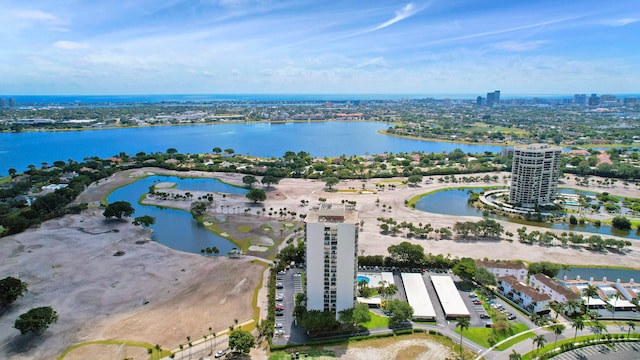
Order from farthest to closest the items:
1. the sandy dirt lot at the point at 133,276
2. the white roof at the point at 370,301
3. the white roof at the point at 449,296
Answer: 1. the white roof at the point at 370,301
2. the white roof at the point at 449,296
3. the sandy dirt lot at the point at 133,276

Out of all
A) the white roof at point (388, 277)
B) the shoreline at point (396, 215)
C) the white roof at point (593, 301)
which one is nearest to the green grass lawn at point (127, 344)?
the white roof at point (388, 277)

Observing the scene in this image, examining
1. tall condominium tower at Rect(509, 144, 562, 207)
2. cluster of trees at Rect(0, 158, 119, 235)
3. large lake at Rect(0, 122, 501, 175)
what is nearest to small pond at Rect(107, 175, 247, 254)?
cluster of trees at Rect(0, 158, 119, 235)

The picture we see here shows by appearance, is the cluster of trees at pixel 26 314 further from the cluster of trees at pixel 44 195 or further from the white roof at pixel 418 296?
the white roof at pixel 418 296

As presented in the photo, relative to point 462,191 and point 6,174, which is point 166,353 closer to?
point 462,191

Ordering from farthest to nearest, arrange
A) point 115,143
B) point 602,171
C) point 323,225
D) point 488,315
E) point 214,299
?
point 115,143, point 602,171, point 214,299, point 488,315, point 323,225

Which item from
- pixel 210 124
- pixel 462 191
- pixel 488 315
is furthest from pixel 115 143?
pixel 488 315

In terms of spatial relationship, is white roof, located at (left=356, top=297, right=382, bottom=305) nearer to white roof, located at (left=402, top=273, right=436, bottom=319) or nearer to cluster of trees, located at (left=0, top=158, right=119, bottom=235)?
white roof, located at (left=402, top=273, right=436, bottom=319)
